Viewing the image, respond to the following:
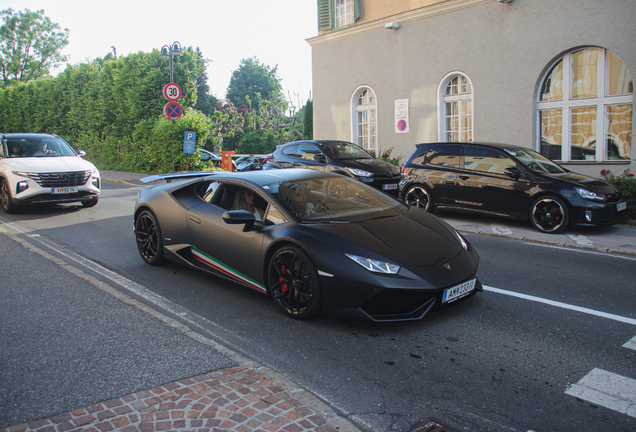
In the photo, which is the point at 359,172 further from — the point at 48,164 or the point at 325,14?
the point at 325,14

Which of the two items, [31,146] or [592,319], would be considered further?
[31,146]

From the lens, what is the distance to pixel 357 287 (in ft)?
13.6

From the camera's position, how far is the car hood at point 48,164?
1125cm

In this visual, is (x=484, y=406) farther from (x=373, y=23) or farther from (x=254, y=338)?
(x=373, y=23)

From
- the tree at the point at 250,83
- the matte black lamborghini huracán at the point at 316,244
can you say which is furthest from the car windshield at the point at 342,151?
the tree at the point at 250,83

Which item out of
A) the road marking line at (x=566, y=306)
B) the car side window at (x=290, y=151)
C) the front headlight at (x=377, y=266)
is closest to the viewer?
the front headlight at (x=377, y=266)

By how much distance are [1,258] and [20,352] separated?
391 cm

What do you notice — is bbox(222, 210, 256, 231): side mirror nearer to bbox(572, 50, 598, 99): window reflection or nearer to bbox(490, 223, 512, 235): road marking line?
bbox(490, 223, 512, 235): road marking line

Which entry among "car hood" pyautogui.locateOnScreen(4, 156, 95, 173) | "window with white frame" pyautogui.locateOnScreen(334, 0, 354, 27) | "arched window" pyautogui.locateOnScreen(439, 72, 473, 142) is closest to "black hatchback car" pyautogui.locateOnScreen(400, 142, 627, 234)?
"arched window" pyautogui.locateOnScreen(439, 72, 473, 142)

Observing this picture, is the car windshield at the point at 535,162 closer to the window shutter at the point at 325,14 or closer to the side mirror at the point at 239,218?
the side mirror at the point at 239,218

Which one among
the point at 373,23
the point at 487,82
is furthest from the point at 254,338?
the point at 373,23

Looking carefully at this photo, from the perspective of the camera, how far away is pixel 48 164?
11523 millimetres

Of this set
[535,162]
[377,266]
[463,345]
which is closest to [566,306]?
[463,345]

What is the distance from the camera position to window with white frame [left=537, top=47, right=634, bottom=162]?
13.0 meters
